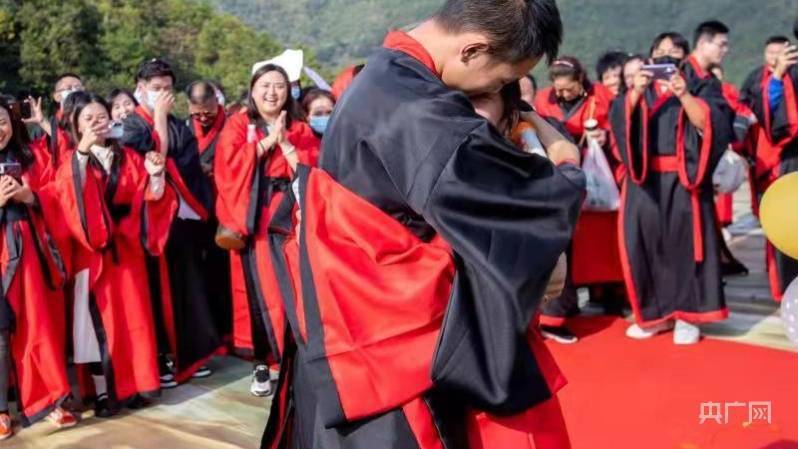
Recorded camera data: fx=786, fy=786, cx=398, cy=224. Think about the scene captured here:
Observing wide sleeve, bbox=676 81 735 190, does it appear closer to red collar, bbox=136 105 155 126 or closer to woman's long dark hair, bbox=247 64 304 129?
woman's long dark hair, bbox=247 64 304 129

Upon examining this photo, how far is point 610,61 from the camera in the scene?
649 centimetres

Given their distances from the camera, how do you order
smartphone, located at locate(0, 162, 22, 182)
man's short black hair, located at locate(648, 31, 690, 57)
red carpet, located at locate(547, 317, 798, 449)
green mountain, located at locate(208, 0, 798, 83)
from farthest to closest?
green mountain, located at locate(208, 0, 798, 83) → man's short black hair, located at locate(648, 31, 690, 57) → smartphone, located at locate(0, 162, 22, 182) → red carpet, located at locate(547, 317, 798, 449)

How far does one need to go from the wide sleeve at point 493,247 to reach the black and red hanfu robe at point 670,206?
3556 mm

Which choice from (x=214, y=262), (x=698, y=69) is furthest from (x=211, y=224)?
(x=698, y=69)

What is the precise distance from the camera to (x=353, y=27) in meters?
58.3

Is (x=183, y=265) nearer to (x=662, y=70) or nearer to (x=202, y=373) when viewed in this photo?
(x=202, y=373)

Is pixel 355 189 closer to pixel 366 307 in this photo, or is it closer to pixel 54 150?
pixel 366 307

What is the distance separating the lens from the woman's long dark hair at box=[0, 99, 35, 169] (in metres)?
4.10

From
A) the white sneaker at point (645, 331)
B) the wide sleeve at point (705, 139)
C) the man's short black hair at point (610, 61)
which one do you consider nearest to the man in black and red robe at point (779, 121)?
the wide sleeve at point (705, 139)

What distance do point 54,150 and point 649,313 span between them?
3894 millimetres

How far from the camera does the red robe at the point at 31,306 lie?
13.1ft

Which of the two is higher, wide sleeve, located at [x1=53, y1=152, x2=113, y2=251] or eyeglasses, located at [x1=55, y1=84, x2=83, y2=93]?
eyeglasses, located at [x1=55, y1=84, x2=83, y2=93]

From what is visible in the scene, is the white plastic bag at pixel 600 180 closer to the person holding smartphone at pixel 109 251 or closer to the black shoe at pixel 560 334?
the black shoe at pixel 560 334

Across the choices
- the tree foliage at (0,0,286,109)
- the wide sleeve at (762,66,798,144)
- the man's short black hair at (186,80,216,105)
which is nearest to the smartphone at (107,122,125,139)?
the man's short black hair at (186,80,216,105)
